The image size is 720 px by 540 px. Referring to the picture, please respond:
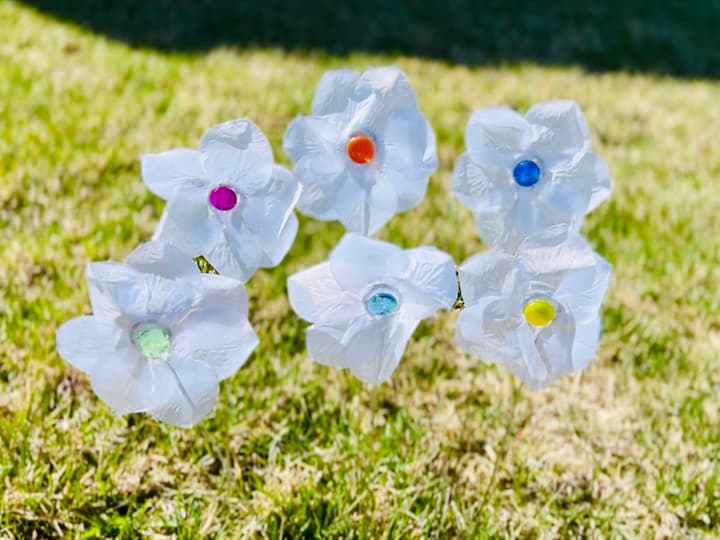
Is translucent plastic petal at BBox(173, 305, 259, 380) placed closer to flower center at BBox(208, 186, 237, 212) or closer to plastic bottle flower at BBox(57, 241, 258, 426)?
plastic bottle flower at BBox(57, 241, 258, 426)

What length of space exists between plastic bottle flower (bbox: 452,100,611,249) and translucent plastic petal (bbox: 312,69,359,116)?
0.21 meters

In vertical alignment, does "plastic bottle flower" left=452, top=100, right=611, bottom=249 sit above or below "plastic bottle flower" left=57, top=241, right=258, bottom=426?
above

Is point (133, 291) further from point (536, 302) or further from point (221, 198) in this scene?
point (536, 302)

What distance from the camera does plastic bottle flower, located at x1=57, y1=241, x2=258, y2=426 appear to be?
1.10 metres

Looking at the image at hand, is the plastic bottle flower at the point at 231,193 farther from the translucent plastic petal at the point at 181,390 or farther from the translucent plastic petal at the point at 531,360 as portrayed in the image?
the translucent plastic petal at the point at 531,360

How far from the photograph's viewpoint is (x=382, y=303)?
3.92 ft

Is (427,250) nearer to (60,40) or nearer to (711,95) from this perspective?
(60,40)

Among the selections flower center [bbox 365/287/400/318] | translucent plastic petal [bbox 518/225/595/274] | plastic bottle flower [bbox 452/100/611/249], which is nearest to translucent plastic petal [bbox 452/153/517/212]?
plastic bottle flower [bbox 452/100/611/249]

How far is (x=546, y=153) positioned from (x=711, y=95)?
10.9 ft

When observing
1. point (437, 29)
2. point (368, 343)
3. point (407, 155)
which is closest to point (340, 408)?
point (368, 343)

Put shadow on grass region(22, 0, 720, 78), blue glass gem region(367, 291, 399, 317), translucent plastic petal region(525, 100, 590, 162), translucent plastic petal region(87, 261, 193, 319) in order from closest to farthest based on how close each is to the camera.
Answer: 1. translucent plastic petal region(87, 261, 193, 319)
2. blue glass gem region(367, 291, 399, 317)
3. translucent plastic petal region(525, 100, 590, 162)
4. shadow on grass region(22, 0, 720, 78)

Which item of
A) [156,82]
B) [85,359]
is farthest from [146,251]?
[156,82]

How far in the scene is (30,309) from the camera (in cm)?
198

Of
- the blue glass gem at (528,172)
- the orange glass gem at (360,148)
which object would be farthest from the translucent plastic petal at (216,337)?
the blue glass gem at (528,172)
